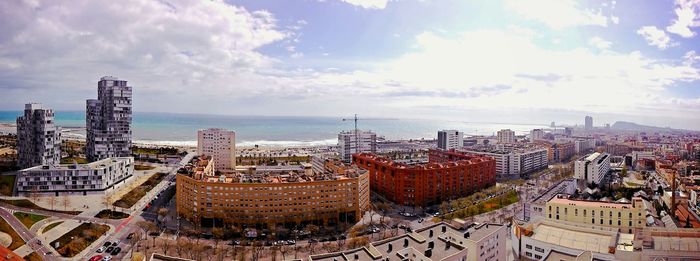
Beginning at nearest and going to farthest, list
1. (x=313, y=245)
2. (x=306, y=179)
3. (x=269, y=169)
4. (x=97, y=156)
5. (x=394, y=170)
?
1. (x=313, y=245)
2. (x=306, y=179)
3. (x=394, y=170)
4. (x=97, y=156)
5. (x=269, y=169)

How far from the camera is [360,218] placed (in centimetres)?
2238

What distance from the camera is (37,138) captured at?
28266mm

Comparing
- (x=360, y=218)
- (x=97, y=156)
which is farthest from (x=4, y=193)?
(x=360, y=218)

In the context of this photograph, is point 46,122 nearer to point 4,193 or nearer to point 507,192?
point 4,193

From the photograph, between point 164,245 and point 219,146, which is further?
point 219,146

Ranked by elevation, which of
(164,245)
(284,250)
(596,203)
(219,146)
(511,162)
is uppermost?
(219,146)

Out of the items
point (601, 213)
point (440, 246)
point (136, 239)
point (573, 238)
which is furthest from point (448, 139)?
point (440, 246)

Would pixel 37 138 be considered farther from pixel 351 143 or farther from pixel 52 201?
pixel 351 143

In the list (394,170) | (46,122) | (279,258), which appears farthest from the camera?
(46,122)

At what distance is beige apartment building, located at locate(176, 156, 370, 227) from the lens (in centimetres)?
2072

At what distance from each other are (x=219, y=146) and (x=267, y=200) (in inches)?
674

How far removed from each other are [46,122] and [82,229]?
13479 millimetres

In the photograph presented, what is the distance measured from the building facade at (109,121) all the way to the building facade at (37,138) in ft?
11.6

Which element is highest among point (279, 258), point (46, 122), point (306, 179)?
point (46, 122)
